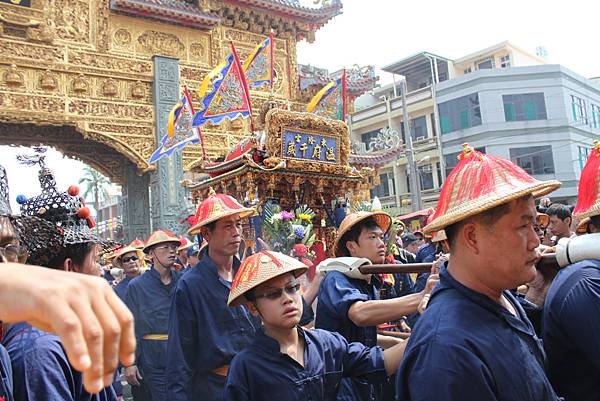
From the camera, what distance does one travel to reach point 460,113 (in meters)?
27.2

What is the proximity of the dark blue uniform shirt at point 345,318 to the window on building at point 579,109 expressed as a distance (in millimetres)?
28284

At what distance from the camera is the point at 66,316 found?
77cm

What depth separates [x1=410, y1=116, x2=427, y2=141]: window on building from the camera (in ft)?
96.4

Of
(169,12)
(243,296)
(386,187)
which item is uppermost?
(169,12)

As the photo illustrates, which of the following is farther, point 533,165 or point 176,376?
point 533,165

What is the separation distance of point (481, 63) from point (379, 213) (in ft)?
103

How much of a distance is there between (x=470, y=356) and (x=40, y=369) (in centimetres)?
149

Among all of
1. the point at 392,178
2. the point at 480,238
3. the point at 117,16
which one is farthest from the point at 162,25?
the point at 392,178

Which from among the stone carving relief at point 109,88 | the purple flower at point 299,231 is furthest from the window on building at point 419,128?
the purple flower at point 299,231

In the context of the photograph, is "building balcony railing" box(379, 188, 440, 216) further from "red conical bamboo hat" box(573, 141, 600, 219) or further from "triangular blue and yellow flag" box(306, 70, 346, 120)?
"red conical bamboo hat" box(573, 141, 600, 219)

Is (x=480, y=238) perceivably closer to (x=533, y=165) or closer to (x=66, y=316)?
(x=66, y=316)

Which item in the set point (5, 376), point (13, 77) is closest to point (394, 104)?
point (13, 77)

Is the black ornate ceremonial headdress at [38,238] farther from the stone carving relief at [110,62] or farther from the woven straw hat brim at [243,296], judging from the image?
the stone carving relief at [110,62]

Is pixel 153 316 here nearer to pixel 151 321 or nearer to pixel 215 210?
pixel 151 321
